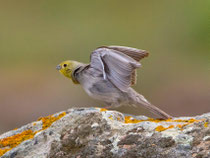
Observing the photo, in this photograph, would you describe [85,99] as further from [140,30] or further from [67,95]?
[140,30]

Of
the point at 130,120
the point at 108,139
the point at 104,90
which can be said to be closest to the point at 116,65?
the point at 104,90

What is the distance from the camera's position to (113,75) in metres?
8.17

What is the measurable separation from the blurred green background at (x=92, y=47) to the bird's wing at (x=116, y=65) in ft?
23.0

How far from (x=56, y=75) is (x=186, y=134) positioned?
13.1 m

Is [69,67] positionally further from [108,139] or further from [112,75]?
[108,139]

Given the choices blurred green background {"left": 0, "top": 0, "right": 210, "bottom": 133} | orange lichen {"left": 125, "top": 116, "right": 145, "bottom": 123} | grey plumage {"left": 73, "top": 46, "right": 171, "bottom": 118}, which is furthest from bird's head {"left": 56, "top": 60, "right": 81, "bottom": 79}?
blurred green background {"left": 0, "top": 0, "right": 210, "bottom": 133}

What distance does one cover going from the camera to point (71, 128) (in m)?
6.41

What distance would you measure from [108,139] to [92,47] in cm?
1303

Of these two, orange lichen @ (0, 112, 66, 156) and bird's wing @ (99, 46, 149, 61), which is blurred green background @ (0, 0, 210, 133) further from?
orange lichen @ (0, 112, 66, 156)

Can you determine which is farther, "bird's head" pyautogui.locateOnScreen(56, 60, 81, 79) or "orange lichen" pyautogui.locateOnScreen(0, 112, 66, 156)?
"bird's head" pyautogui.locateOnScreen(56, 60, 81, 79)

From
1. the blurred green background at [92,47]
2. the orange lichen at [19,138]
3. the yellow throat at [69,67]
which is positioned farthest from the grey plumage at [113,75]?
the blurred green background at [92,47]

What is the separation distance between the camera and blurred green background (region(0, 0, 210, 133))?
16.9 meters

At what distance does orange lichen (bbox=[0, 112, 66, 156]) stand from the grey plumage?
1134 millimetres

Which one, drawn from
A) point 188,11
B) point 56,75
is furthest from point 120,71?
point 188,11
